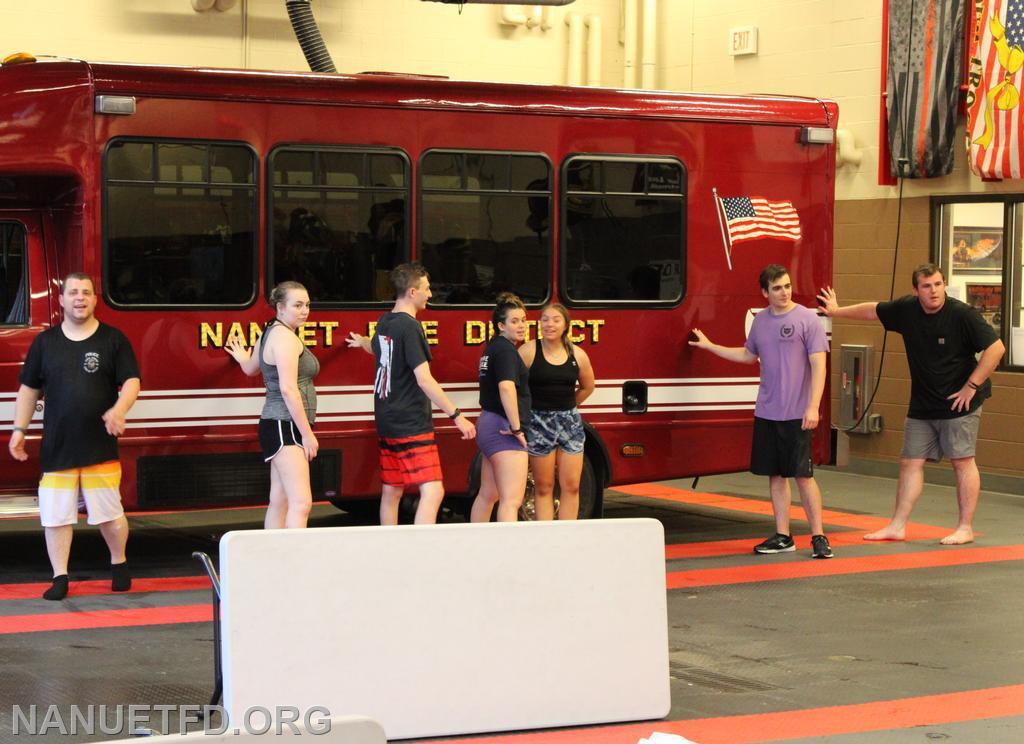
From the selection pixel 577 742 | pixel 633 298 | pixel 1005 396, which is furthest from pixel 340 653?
pixel 1005 396

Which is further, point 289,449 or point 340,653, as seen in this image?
point 289,449

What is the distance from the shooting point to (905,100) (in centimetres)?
1512

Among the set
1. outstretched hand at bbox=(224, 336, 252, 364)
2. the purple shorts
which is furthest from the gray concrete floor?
outstretched hand at bbox=(224, 336, 252, 364)

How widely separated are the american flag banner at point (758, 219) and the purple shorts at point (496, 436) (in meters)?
2.62

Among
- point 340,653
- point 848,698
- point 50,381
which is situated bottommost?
point 848,698

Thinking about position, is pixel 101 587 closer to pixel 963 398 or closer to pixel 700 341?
pixel 700 341

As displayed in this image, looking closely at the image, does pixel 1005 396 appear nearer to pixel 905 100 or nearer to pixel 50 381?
pixel 905 100

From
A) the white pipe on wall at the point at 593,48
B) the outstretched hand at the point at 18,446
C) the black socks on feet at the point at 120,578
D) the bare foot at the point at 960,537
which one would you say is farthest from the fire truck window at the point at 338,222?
the white pipe on wall at the point at 593,48

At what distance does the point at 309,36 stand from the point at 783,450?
277 inches

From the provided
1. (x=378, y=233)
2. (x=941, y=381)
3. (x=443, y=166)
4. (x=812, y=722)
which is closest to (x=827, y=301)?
(x=941, y=381)

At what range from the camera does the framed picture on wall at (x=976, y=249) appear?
14.7 metres

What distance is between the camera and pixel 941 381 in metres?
11.1

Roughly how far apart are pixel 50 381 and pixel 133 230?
1126 mm

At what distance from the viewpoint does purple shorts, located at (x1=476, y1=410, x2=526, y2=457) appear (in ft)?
32.0
